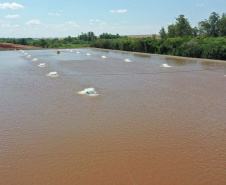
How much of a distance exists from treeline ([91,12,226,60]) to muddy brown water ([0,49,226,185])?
1073 cm

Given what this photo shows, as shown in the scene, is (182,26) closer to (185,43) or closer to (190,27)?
(190,27)

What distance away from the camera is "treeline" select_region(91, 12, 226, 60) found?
56.4 ft

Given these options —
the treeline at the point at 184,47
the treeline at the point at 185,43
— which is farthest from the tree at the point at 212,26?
the treeline at the point at 184,47

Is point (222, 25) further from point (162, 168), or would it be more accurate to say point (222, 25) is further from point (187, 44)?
point (162, 168)

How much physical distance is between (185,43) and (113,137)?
16913 millimetres

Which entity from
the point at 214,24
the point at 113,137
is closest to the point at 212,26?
the point at 214,24

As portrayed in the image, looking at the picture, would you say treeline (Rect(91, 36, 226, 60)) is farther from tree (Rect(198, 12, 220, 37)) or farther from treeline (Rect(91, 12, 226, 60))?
tree (Rect(198, 12, 220, 37))

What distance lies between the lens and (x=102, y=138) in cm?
400

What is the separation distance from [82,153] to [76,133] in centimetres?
76

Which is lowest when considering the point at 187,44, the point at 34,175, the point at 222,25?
the point at 34,175

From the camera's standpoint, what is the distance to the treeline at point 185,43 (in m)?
17.2

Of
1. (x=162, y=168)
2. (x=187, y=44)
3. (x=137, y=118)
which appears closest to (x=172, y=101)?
(x=137, y=118)

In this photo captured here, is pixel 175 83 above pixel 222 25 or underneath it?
underneath

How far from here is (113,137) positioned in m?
4.04
